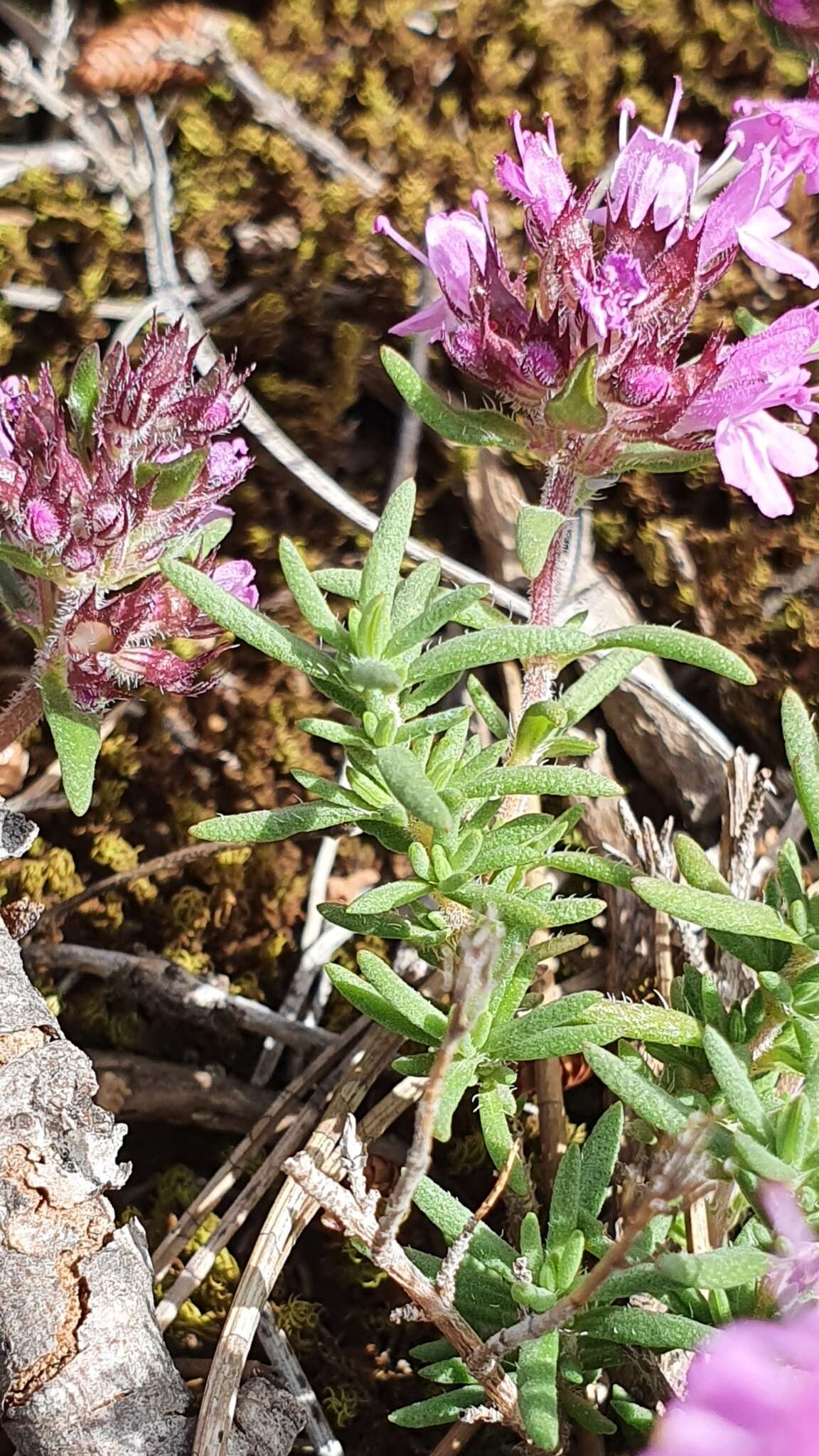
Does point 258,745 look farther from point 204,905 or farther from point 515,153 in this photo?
point 515,153

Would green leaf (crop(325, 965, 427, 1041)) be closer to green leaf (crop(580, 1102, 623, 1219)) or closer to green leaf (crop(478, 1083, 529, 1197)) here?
green leaf (crop(478, 1083, 529, 1197))

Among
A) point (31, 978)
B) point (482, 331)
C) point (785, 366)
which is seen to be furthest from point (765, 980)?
point (31, 978)

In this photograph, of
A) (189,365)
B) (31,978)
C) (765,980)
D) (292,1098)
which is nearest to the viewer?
(765,980)

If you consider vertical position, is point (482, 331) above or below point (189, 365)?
above

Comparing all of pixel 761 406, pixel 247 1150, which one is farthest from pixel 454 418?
pixel 247 1150

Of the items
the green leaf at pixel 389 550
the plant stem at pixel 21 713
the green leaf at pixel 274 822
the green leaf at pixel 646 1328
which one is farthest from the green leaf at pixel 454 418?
the green leaf at pixel 646 1328

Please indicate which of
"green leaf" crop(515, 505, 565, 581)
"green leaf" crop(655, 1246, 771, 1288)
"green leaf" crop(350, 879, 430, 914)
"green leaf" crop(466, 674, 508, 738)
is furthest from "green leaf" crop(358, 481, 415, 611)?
"green leaf" crop(655, 1246, 771, 1288)
